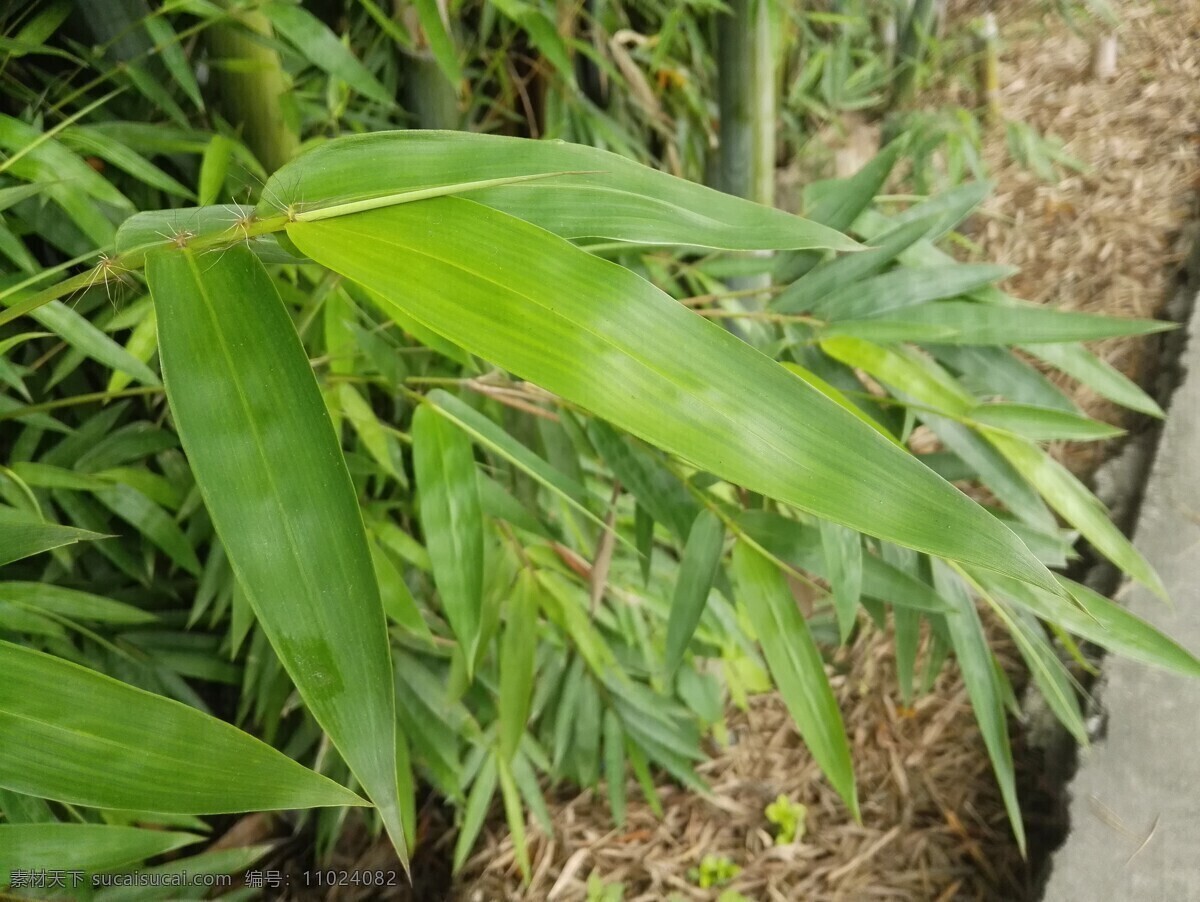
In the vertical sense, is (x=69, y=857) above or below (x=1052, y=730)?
above

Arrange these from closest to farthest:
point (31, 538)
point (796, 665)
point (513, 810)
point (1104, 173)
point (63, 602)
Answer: point (31, 538)
point (796, 665)
point (63, 602)
point (513, 810)
point (1104, 173)

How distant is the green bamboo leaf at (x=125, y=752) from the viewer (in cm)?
23

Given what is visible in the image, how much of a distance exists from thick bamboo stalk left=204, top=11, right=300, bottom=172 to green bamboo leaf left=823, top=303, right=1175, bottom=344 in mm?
503

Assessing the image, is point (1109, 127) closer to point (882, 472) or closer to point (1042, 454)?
point (1042, 454)

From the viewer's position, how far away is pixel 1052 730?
95cm

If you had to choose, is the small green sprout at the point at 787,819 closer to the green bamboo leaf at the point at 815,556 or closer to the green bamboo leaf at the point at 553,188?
the green bamboo leaf at the point at 815,556

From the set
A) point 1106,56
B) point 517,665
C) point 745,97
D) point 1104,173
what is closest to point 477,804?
point 517,665

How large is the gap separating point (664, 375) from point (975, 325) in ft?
1.34

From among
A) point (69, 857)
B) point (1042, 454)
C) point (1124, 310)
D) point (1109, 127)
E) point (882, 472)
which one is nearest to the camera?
point (882, 472)

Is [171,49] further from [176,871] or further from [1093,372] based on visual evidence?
[1093,372]

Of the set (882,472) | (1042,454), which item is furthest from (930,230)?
(882,472)

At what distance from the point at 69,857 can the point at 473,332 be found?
333 millimetres

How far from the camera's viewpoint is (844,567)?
47cm

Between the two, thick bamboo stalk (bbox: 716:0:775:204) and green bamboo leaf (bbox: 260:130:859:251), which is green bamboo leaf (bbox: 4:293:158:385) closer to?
green bamboo leaf (bbox: 260:130:859:251)
